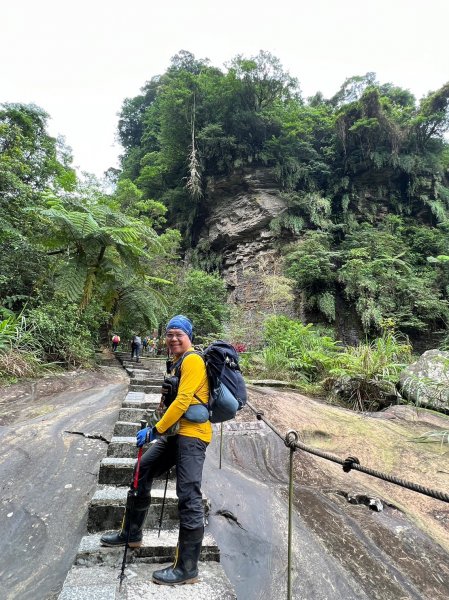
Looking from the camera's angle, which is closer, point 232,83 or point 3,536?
point 3,536

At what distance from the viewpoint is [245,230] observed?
1809 cm

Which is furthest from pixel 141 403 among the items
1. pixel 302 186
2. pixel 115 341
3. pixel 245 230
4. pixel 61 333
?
pixel 302 186

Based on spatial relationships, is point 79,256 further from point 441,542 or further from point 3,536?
point 441,542

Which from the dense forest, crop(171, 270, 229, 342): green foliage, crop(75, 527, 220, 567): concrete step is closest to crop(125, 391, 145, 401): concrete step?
crop(75, 527, 220, 567): concrete step

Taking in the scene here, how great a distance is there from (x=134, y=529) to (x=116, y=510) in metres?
0.45

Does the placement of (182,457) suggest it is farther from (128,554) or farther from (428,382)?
(428,382)

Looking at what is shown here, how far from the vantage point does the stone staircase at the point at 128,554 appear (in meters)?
1.89

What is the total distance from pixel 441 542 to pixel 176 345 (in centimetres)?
279

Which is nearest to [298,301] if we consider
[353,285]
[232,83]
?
[353,285]

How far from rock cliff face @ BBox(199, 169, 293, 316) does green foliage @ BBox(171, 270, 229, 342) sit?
2.23 m

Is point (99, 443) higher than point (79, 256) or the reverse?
the reverse

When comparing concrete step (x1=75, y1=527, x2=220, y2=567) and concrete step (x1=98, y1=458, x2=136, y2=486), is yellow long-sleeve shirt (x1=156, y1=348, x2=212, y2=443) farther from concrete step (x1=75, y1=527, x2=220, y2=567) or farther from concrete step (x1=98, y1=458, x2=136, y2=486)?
concrete step (x1=98, y1=458, x2=136, y2=486)

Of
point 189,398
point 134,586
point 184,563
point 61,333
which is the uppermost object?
point 189,398

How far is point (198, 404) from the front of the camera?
2084mm
